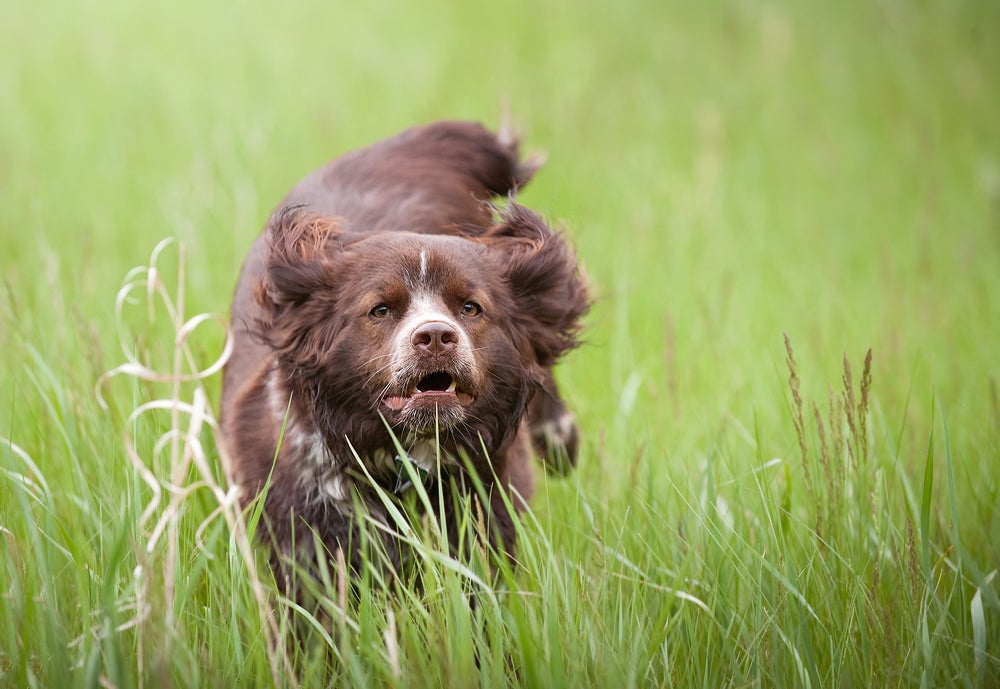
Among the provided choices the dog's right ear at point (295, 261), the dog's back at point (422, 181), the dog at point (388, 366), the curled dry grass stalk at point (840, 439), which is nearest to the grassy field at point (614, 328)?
the curled dry grass stalk at point (840, 439)

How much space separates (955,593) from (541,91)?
637 cm

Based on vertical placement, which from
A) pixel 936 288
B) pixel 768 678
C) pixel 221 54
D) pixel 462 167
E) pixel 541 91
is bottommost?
pixel 768 678

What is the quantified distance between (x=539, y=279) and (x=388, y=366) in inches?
30.1

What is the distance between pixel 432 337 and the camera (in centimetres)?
288

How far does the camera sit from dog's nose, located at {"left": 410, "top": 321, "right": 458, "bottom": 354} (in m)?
2.87

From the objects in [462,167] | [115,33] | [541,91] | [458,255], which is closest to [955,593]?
[458,255]

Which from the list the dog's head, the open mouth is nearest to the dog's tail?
the dog's head

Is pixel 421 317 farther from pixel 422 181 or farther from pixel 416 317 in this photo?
pixel 422 181

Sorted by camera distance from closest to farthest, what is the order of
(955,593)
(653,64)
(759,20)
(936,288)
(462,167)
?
1. (955,593)
2. (462,167)
3. (936,288)
4. (653,64)
5. (759,20)

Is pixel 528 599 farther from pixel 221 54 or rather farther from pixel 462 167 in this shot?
pixel 221 54

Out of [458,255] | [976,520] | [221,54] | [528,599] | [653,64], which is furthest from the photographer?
[653,64]

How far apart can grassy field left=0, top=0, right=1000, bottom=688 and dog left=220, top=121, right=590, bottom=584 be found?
24 centimetres

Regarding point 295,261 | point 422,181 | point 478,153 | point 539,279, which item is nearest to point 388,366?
point 295,261

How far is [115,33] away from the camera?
8984 mm
